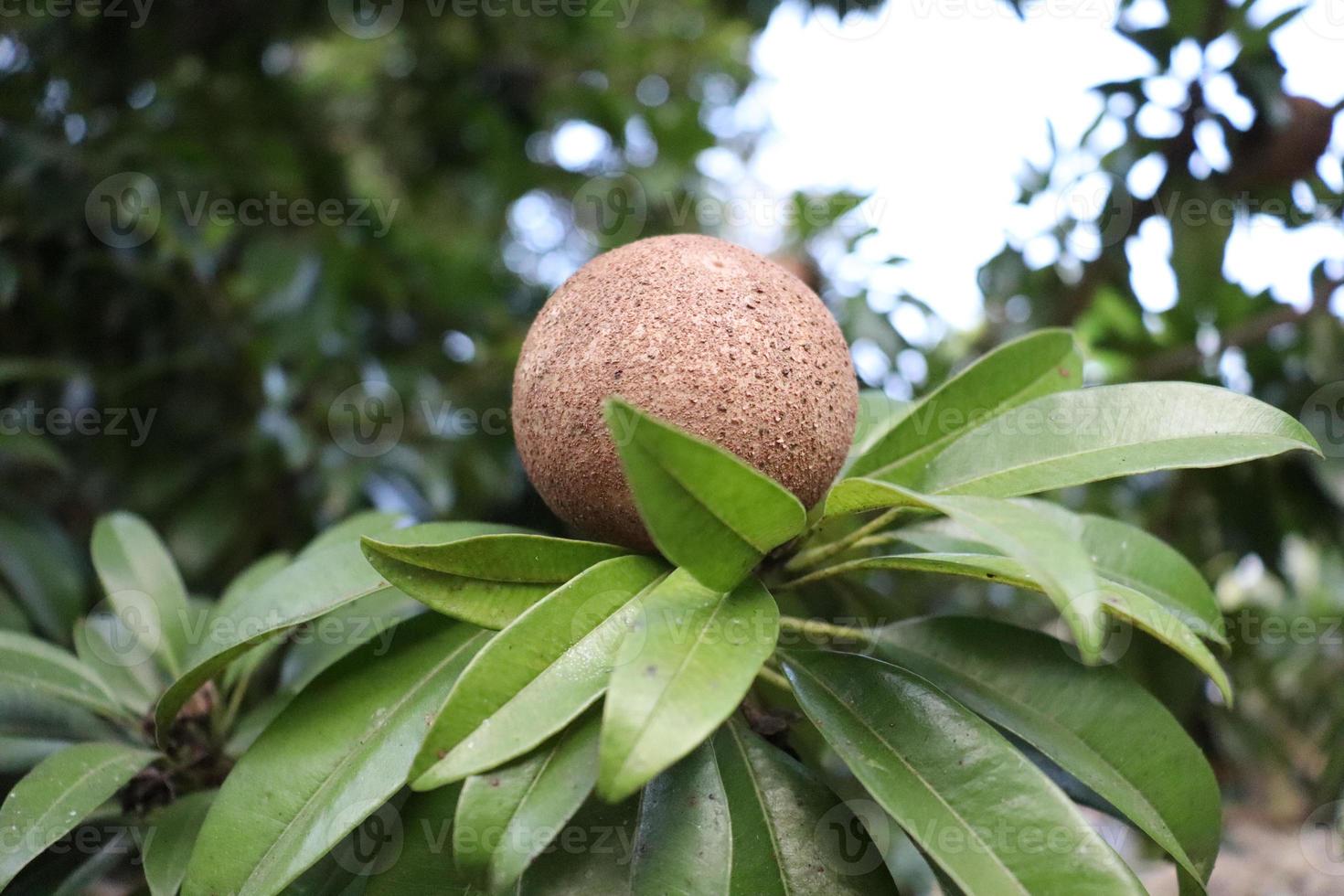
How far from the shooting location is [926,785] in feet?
2.27

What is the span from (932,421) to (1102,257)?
1007 mm

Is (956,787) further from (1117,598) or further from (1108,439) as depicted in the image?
(1108,439)

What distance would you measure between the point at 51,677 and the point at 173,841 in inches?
10.3

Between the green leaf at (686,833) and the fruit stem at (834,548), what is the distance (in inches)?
8.8

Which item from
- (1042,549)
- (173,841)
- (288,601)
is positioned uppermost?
(1042,549)

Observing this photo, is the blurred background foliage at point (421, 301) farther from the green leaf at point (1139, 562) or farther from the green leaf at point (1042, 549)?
the green leaf at point (1042, 549)

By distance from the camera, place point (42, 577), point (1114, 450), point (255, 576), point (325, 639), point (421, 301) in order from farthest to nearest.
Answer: point (421, 301)
point (42, 577)
point (255, 576)
point (325, 639)
point (1114, 450)

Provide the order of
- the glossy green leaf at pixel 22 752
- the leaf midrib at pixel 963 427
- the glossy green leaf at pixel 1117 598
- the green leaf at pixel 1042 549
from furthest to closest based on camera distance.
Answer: the glossy green leaf at pixel 22 752 → the leaf midrib at pixel 963 427 → the glossy green leaf at pixel 1117 598 → the green leaf at pixel 1042 549

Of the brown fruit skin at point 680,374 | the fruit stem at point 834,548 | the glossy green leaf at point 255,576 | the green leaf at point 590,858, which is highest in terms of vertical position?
the brown fruit skin at point 680,374

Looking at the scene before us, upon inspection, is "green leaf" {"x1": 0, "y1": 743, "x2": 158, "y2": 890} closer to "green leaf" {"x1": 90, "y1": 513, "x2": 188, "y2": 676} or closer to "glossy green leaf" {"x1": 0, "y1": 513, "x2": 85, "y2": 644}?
"green leaf" {"x1": 90, "y1": 513, "x2": 188, "y2": 676}

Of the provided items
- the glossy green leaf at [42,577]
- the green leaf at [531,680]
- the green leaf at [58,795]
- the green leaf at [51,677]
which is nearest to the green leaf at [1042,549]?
the green leaf at [531,680]

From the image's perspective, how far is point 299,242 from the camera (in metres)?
1.91

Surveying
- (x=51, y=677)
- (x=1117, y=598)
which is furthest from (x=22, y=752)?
(x=1117, y=598)

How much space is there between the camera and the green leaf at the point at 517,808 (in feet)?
2.03
